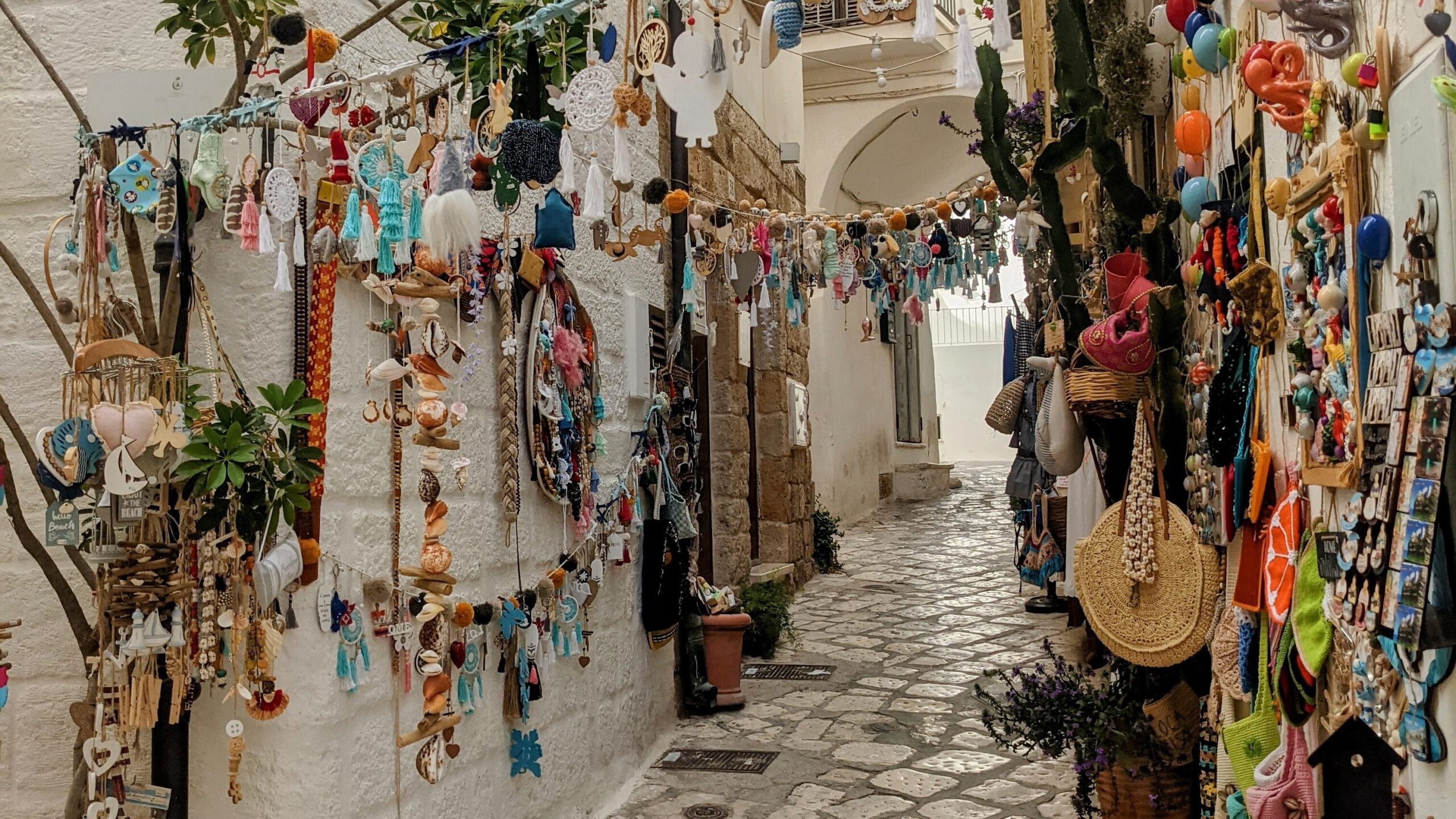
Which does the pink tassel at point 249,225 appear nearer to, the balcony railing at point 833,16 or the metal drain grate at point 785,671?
the metal drain grate at point 785,671

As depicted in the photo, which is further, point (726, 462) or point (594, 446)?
point (726, 462)

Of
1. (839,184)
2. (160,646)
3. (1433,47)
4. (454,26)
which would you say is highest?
(839,184)

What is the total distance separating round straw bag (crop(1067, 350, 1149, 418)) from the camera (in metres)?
3.03

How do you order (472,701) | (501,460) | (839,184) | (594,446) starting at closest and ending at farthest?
(472,701) → (501,460) → (594,446) → (839,184)

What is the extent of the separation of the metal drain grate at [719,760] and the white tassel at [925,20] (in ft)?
10.9

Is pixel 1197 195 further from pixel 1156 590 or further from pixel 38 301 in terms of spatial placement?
pixel 38 301

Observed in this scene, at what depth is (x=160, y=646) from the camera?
6.89 feet

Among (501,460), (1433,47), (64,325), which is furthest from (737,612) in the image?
(1433,47)

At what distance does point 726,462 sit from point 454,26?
475cm

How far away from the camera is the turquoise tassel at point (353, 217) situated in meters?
2.12

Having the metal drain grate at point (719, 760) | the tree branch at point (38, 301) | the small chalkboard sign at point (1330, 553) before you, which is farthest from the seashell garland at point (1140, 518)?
A: the tree branch at point (38, 301)

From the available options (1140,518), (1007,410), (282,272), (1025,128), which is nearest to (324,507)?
(282,272)

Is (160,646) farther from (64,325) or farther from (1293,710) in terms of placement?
(1293,710)

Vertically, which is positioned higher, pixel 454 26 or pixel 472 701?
pixel 454 26
